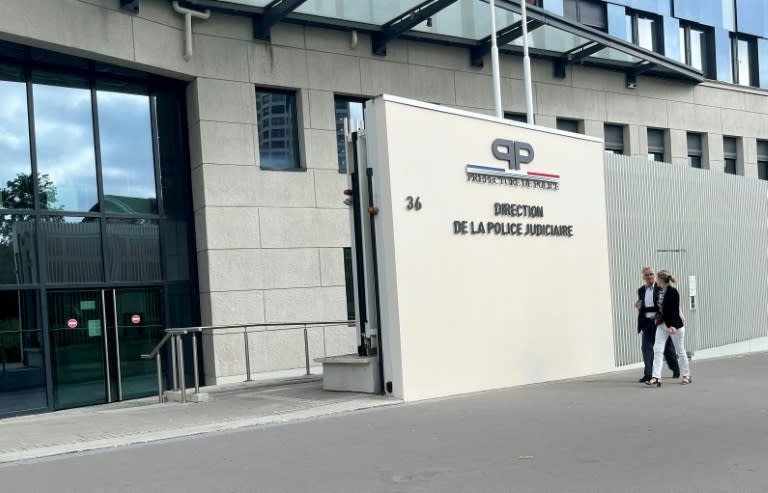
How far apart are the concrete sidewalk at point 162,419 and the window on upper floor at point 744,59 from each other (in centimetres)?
2024

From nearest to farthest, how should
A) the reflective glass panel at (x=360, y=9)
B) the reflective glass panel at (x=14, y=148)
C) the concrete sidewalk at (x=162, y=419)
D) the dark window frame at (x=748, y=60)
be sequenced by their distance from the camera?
the concrete sidewalk at (x=162, y=419)
the reflective glass panel at (x=14, y=148)
the reflective glass panel at (x=360, y=9)
the dark window frame at (x=748, y=60)

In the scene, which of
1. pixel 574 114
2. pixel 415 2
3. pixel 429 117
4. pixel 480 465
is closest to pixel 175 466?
pixel 480 465

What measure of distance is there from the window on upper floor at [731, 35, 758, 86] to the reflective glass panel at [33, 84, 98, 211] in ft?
67.4

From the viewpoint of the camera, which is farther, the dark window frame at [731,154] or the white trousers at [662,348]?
the dark window frame at [731,154]

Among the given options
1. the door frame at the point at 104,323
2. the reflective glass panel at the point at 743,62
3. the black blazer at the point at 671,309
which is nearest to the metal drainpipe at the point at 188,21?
the door frame at the point at 104,323

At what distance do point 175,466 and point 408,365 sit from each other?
15.3 feet

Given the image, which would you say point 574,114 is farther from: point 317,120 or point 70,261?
point 70,261

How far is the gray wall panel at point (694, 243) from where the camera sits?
16688 millimetres

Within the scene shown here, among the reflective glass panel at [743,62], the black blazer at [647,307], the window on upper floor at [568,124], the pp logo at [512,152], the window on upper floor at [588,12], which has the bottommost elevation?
the black blazer at [647,307]

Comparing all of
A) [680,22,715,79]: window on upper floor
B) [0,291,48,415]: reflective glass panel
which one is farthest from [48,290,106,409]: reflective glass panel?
[680,22,715,79]: window on upper floor

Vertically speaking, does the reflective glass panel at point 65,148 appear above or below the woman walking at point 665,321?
above

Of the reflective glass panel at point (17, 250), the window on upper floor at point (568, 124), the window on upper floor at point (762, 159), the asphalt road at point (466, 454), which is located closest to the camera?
the asphalt road at point (466, 454)

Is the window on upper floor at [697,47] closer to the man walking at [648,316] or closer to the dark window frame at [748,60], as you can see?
the dark window frame at [748,60]

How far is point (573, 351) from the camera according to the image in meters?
15.0
